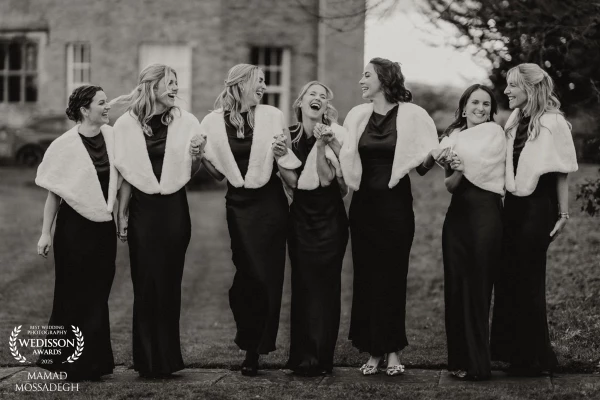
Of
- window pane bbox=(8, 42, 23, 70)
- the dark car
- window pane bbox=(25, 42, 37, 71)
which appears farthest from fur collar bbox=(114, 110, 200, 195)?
window pane bbox=(8, 42, 23, 70)

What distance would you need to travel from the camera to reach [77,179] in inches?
295

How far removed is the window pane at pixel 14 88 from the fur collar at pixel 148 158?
1964 centimetres

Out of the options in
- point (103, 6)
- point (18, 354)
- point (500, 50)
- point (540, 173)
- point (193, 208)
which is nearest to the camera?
point (540, 173)

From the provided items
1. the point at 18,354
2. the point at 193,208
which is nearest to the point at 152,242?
the point at 18,354

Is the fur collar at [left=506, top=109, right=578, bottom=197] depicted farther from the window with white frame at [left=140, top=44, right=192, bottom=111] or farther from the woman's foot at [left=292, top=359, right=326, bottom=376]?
the window with white frame at [left=140, top=44, right=192, bottom=111]

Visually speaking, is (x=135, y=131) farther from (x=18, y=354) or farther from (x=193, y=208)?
(x=193, y=208)

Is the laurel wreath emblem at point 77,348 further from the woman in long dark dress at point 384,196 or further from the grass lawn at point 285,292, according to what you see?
the woman in long dark dress at point 384,196

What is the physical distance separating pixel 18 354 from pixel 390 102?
3.67 meters

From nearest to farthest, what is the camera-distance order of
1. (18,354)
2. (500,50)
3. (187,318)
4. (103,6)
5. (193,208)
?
(18,354) → (500,50) → (187,318) → (193,208) → (103,6)

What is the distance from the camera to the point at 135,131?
7.57 metres

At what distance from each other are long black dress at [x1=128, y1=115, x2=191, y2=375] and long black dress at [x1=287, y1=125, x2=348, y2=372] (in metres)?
0.87

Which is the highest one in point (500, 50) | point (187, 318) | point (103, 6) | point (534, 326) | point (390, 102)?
point (103, 6)

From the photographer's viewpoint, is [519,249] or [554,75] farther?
[554,75]

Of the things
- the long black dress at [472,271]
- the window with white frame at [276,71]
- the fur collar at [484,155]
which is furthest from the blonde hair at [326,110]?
the window with white frame at [276,71]
